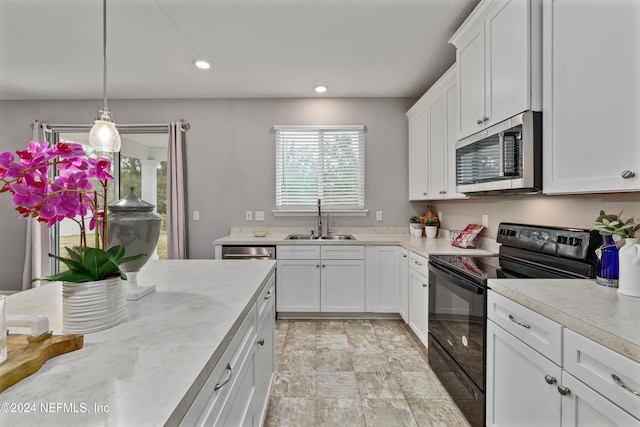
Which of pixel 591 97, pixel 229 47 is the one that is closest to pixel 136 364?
pixel 591 97

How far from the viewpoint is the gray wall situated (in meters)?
3.79

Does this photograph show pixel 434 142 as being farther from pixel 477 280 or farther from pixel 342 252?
pixel 477 280

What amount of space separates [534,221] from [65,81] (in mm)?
4587

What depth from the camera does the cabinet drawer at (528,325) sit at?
3.52 ft

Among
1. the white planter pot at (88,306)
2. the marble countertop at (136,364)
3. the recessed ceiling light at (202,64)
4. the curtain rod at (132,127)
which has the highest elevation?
the recessed ceiling light at (202,64)

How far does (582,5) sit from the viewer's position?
4.17 feet

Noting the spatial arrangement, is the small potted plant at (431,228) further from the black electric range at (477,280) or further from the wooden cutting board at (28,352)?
the wooden cutting board at (28,352)

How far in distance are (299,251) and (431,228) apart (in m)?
1.45

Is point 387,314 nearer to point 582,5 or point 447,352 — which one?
point 447,352

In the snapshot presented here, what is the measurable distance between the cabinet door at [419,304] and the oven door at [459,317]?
22cm

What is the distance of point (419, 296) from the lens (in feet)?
8.61

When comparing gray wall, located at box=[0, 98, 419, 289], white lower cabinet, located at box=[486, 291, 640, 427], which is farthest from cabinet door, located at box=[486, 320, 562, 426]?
gray wall, located at box=[0, 98, 419, 289]

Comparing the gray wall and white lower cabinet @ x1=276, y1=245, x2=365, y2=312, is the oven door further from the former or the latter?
the gray wall

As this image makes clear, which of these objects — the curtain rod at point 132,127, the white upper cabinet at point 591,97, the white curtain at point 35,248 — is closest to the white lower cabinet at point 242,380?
the white upper cabinet at point 591,97
